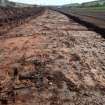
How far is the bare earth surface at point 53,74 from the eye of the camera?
6.42 metres

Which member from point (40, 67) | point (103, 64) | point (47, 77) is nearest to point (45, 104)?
point (47, 77)

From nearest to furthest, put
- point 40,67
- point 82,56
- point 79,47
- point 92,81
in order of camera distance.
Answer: point 92,81 → point 40,67 → point 82,56 → point 79,47

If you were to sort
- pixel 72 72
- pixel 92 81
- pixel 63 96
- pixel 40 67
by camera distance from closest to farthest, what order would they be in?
pixel 63 96, pixel 92 81, pixel 72 72, pixel 40 67

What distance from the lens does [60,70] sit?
8.86 meters

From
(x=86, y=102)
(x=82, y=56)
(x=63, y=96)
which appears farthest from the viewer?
(x=82, y=56)

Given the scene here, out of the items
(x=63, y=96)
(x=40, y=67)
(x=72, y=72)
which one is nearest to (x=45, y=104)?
(x=63, y=96)

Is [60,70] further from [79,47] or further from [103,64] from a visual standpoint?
[79,47]

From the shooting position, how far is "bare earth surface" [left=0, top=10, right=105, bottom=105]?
21.1 ft

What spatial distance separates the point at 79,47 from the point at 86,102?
7.01 m

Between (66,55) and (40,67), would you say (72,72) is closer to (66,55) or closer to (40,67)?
(40,67)

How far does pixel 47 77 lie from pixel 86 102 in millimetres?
2217

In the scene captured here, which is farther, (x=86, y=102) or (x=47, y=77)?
(x=47, y=77)

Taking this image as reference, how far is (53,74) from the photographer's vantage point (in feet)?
27.7

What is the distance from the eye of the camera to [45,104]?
238 inches
